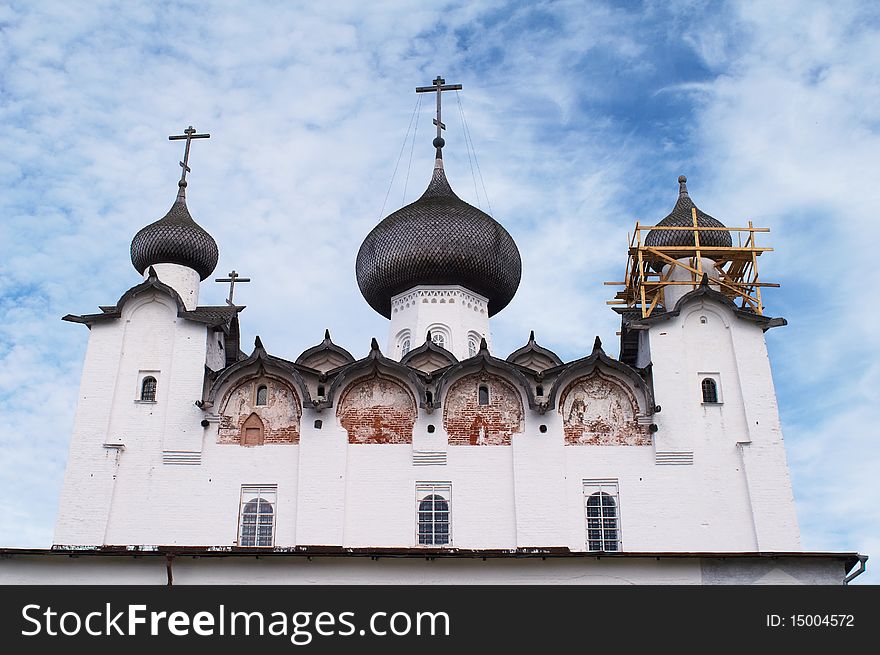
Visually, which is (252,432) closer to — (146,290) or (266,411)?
(266,411)

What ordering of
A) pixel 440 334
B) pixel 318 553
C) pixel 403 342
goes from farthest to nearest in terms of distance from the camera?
pixel 403 342 < pixel 440 334 < pixel 318 553

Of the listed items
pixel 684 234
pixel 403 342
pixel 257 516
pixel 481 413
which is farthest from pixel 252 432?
pixel 684 234

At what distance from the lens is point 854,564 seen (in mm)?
12070

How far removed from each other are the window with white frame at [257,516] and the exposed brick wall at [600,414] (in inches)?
152

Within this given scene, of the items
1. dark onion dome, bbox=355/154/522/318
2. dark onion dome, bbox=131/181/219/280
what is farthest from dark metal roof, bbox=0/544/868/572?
dark onion dome, bbox=355/154/522/318

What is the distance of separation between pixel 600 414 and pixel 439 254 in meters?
4.52

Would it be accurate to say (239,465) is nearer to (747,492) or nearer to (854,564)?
(747,492)

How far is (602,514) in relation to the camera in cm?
1341

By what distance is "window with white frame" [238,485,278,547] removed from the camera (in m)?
13.4

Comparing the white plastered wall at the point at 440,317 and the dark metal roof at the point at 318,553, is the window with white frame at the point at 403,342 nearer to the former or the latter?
the white plastered wall at the point at 440,317

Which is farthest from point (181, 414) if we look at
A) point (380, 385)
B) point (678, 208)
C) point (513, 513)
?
point (678, 208)

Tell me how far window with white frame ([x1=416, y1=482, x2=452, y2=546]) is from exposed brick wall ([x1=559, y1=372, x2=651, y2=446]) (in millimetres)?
1758

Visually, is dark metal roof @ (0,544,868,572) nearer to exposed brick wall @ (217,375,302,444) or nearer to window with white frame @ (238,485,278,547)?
window with white frame @ (238,485,278,547)

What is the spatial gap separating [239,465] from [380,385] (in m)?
2.11
